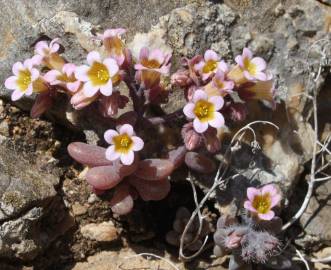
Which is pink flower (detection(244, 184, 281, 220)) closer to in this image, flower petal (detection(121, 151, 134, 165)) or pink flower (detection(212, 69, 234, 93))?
pink flower (detection(212, 69, 234, 93))

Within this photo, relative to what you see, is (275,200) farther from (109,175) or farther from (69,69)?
(69,69)

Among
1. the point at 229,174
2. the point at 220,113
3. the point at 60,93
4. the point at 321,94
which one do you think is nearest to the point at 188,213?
the point at 229,174

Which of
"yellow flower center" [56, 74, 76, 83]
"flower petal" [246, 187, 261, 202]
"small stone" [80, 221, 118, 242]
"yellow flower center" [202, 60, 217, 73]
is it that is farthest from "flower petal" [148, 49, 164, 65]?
"small stone" [80, 221, 118, 242]

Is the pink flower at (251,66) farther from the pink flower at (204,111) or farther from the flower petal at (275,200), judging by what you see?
the flower petal at (275,200)

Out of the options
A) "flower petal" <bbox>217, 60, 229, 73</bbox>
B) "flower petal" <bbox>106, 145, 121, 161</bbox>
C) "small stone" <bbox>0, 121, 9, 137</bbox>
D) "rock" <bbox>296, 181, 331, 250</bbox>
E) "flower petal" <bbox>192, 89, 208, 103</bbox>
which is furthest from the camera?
"rock" <bbox>296, 181, 331, 250</bbox>

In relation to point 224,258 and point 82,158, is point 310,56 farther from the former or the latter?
point 82,158

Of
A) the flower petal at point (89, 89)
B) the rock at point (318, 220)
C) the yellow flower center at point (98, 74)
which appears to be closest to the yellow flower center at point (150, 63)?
the yellow flower center at point (98, 74)
